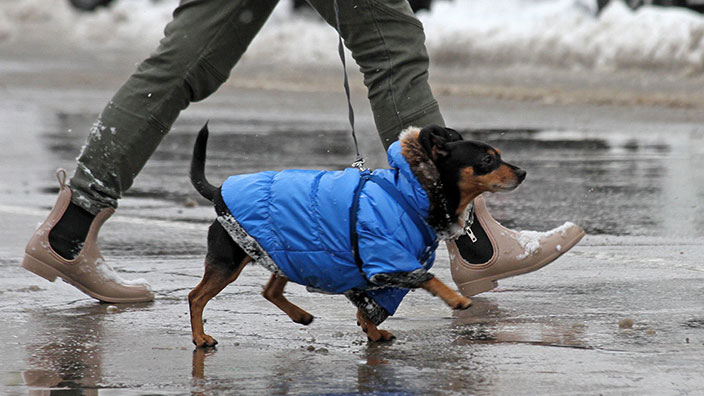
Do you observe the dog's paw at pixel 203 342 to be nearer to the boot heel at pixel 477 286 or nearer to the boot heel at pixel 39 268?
the boot heel at pixel 39 268

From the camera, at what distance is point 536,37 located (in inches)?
730

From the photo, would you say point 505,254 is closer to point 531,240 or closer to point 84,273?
point 531,240

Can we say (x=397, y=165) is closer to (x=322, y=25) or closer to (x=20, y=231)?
(x=20, y=231)

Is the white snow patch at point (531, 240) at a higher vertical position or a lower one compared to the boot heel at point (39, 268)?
higher

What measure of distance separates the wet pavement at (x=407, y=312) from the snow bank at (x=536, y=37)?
742cm

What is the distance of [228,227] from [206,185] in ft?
0.96

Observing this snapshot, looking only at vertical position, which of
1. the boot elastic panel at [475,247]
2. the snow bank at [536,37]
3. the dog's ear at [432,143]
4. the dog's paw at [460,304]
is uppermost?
the dog's ear at [432,143]

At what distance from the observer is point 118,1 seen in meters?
30.0

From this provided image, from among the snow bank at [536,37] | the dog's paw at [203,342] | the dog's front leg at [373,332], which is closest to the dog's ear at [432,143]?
the dog's front leg at [373,332]

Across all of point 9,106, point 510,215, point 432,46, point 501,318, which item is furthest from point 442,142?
point 432,46

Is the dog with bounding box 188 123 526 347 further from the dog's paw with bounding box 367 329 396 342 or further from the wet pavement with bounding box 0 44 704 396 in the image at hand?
the wet pavement with bounding box 0 44 704 396

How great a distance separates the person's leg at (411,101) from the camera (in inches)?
174

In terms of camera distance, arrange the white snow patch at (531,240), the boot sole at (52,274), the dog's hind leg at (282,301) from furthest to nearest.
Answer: the boot sole at (52,274) < the white snow patch at (531,240) < the dog's hind leg at (282,301)

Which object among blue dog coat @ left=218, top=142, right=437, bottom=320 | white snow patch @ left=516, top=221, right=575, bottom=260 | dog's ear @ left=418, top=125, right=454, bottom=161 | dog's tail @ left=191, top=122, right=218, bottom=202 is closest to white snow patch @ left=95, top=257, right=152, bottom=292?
dog's tail @ left=191, top=122, right=218, bottom=202
